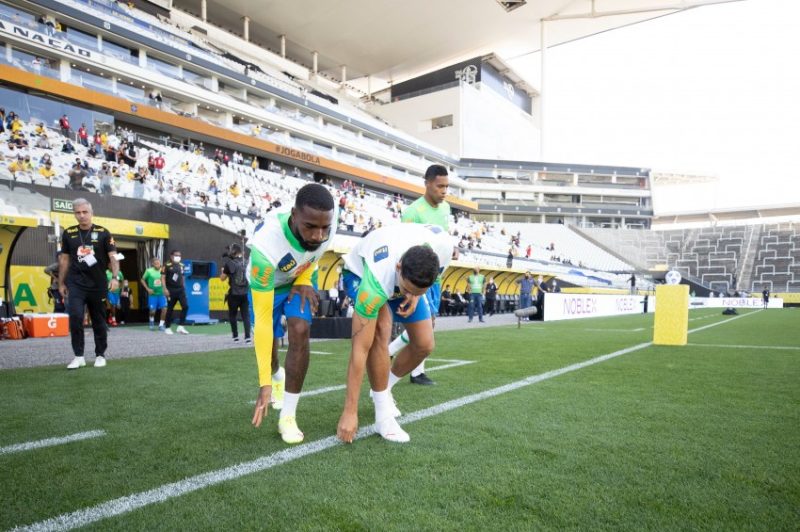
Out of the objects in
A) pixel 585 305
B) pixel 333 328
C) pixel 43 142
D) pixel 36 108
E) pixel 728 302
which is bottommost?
pixel 728 302

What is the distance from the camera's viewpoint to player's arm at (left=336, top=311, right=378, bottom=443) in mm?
3080

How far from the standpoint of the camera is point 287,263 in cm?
325

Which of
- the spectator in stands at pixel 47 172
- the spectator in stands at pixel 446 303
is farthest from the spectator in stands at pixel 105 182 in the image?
the spectator in stands at pixel 446 303

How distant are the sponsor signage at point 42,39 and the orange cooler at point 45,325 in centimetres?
2054

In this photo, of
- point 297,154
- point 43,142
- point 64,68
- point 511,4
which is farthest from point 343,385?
point 511,4

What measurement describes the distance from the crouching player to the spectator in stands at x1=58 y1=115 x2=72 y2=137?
684 inches

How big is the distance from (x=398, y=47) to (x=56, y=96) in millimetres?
47086

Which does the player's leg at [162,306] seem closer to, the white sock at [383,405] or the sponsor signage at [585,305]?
the white sock at [383,405]

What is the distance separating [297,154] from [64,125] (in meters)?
21.6

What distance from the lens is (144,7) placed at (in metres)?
41.5

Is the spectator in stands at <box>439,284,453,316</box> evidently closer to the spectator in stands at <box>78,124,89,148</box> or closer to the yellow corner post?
the yellow corner post

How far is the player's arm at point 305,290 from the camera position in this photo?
3.46m

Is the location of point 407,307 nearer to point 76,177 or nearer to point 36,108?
point 76,177

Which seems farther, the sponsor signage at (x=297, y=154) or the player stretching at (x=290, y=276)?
the sponsor signage at (x=297, y=154)
